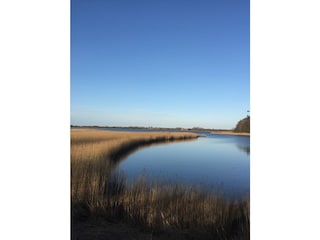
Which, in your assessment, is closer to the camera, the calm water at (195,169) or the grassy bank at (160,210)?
the grassy bank at (160,210)

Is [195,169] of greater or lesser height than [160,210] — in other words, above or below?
below

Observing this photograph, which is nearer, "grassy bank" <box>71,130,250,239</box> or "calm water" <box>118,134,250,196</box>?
"grassy bank" <box>71,130,250,239</box>

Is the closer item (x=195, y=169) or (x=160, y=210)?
(x=160, y=210)
